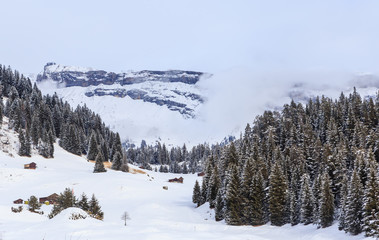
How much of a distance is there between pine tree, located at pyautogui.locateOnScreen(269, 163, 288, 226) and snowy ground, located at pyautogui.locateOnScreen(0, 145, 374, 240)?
5.85ft

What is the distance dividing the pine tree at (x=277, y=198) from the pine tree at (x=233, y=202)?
5.69m

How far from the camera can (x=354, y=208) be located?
126 feet

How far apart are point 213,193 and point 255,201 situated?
51.9ft

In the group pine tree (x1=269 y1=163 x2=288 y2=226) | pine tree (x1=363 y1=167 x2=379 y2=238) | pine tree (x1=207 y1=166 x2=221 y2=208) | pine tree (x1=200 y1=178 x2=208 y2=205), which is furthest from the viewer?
pine tree (x1=200 y1=178 x2=208 y2=205)

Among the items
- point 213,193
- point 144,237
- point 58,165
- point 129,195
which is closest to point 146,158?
point 58,165

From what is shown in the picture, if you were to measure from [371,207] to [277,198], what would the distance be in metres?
18.6

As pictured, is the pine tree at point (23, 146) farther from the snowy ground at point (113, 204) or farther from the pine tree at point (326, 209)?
the pine tree at point (326, 209)

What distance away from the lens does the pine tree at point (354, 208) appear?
37781 mm

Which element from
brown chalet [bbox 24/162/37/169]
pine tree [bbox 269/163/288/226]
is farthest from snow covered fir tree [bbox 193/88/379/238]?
brown chalet [bbox 24/162/37/169]

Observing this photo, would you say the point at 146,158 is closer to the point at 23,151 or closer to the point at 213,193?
the point at 23,151

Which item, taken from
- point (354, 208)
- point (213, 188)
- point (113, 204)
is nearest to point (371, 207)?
point (354, 208)

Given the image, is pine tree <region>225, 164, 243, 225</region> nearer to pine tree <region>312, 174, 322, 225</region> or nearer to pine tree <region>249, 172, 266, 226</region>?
pine tree <region>249, 172, 266, 226</region>

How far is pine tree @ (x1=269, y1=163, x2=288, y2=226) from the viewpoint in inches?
2078

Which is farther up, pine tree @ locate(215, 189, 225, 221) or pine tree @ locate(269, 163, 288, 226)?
pine tree @ locate(269, 163, 288, 226)
